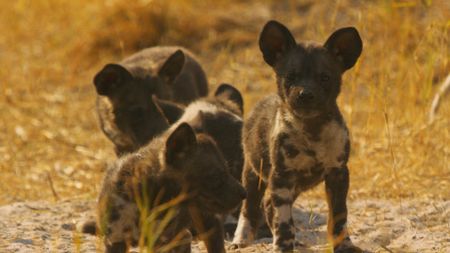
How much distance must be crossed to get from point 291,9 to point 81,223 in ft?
24.4

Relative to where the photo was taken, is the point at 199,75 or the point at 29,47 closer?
the point at 199,75

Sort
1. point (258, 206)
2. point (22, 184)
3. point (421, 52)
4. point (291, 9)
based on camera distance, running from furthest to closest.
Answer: point (291, 9)
point (421, 52)
point (22, 184)
point (258, 206)

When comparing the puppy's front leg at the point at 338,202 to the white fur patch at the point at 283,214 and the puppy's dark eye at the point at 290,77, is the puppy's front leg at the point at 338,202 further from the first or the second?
the puppy's dark eye at the point at 290,77

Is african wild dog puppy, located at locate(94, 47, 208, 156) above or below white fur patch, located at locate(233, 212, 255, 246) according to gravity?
above

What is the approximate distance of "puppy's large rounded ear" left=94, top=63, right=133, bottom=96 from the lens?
8.33m

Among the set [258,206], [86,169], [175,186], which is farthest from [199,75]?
[175,186]

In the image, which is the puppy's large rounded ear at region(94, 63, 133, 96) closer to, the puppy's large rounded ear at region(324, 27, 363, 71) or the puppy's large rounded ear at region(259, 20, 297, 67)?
the puppy's large rounded ear at region(259, 20, 297, 67)

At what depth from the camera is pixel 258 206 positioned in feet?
22.8

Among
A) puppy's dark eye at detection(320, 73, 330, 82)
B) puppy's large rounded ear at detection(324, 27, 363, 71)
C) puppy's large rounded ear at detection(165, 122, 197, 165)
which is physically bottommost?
puppy's large rounded ear at detection(165, 122, 197, 165)

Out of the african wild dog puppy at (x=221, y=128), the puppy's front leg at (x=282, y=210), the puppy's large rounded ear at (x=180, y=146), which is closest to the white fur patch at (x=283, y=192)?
the puppy's front leg at (x=282, y=210)

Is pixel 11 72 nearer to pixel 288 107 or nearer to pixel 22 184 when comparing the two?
pixel 22 184

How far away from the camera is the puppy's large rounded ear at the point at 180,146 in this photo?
550 centimetres

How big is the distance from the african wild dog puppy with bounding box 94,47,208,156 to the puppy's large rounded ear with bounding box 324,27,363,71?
1834 millimetres

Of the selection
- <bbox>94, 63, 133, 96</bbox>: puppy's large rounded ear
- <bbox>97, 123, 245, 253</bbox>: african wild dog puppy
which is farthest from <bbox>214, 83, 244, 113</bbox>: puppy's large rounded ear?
<bbox>97, 123, 245, 253</bbox>: african wild dog puppy
